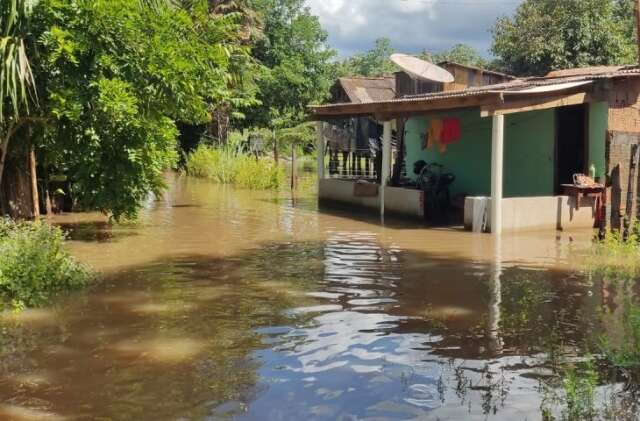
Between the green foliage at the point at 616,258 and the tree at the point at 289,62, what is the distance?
26.1m

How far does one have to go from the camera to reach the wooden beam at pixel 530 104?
13141mm

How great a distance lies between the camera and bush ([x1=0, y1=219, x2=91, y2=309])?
7574 mm

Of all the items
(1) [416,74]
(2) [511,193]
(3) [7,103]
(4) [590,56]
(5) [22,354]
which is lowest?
(5) [22,354]

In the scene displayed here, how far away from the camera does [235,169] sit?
2594 centimetres

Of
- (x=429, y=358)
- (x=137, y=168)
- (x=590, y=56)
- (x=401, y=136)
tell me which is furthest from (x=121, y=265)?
(x=590, y=56)

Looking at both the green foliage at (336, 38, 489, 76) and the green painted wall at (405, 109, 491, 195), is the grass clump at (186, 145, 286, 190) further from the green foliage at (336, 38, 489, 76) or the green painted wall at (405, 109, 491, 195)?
the green foliage at (336, 38, 489, 76)

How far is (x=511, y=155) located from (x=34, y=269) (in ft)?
40.8

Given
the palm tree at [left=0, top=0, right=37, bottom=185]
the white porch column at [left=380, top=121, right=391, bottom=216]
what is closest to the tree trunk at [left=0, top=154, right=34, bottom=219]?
the palm tree at [left=0, top=0, right=37, bottom=185]

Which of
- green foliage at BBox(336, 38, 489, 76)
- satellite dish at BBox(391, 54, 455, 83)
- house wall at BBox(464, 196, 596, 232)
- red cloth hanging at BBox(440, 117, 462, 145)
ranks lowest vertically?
house wall at BBox(464, 196, 596, 232)

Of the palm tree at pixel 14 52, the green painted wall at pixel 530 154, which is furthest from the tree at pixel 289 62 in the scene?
the palm tree at pixel 14 52

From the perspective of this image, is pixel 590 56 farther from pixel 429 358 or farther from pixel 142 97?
pixel 429 358

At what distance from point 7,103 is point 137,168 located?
7.28ft

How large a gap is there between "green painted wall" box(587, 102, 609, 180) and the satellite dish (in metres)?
5.16

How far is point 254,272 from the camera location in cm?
980
